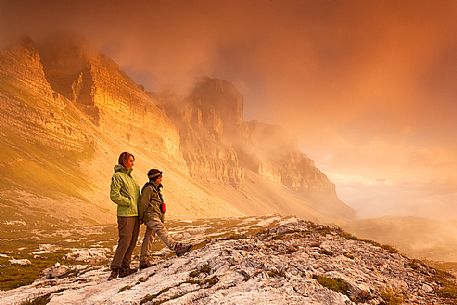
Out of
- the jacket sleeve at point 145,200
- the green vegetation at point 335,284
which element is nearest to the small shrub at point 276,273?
the green vegetation at point 335,284

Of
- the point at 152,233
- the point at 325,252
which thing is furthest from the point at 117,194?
the point at 325,252

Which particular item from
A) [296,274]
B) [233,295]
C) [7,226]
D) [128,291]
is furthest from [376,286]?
[7,226]

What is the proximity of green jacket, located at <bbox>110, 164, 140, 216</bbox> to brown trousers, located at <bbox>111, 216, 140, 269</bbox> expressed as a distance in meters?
0.40

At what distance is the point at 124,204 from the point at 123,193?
0.61 meters

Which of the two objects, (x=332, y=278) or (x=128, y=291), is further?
(x=128, y=291)

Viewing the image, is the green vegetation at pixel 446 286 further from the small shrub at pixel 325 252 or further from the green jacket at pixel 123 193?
the green jacket at pixel 123 193

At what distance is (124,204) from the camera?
61.1ft

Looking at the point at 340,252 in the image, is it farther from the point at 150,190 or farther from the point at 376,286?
the point at 150,190

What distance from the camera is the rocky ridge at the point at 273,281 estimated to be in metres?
13.4

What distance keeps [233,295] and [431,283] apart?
12603 mm

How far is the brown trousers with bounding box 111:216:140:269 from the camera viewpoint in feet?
61.9

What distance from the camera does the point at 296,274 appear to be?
49.0ft

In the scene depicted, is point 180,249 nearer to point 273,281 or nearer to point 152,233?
point 152,233

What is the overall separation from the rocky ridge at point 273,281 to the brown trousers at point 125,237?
1.17 meters
